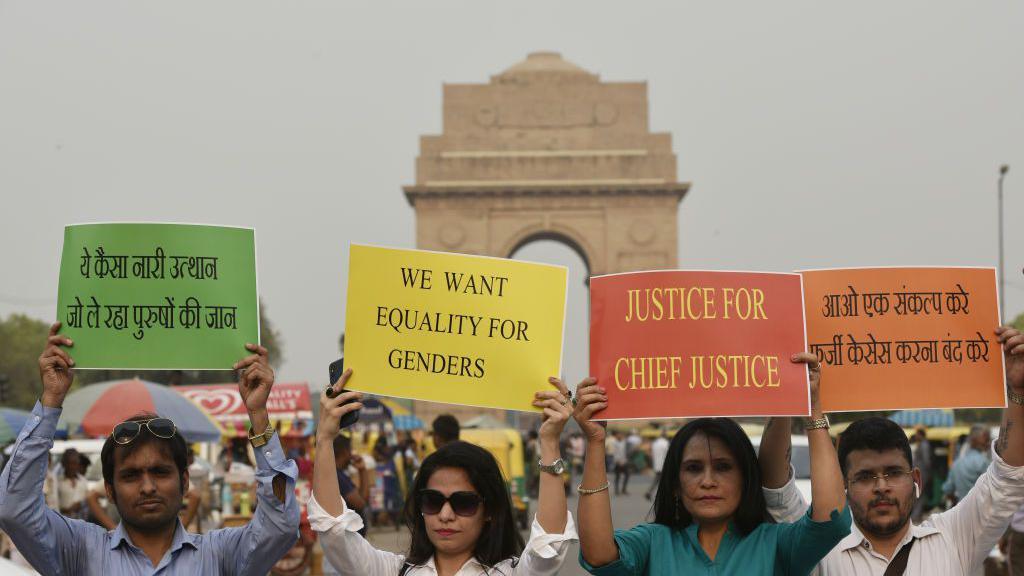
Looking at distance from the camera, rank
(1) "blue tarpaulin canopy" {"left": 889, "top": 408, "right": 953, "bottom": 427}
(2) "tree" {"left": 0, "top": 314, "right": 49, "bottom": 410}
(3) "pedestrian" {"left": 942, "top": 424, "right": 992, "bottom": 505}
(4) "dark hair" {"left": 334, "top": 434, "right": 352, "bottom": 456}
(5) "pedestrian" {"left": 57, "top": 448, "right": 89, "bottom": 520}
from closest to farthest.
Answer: (4) "dark hair" {"left": 334, "top": 434, "right": 352, "bottom": 456} → (3) "pedestrian" {"left": 942, "top": 424, "right": 992, "bottom": 505} → (5) "pedestrian" {"left": 57, "top": 448, "right": 89, "bottom": 520} → (1) "blue tarpaulin canopy" {"left": 889, "top": 408, "right": 953, "bottom": 427} → (2) "tree" {"left": 0, "top": 314, "right": 49, "bottom": 410}

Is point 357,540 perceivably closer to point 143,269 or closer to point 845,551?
point 143,269

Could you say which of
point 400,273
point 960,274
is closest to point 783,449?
point 960,274

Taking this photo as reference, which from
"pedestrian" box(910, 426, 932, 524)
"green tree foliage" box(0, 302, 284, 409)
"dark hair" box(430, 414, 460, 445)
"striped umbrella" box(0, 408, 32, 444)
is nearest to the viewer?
"dark hair" box(430, 414, 460, 445)

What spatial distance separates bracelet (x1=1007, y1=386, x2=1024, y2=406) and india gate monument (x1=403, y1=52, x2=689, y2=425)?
49.0 metres

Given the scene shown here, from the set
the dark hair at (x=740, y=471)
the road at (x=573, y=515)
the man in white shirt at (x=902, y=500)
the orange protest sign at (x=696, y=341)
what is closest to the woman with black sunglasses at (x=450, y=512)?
the orange protest sign at (x=696, y=341)

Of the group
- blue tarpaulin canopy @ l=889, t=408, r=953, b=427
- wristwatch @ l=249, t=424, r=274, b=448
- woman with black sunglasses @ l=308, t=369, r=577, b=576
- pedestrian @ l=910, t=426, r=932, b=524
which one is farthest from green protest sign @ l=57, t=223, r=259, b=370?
blue tarpaulin canopy @ l=889, t=408, r=953, b=427

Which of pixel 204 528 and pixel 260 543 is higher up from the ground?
pixel 204 528

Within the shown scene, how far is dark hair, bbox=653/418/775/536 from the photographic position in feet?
13.1

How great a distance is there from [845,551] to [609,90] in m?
50.2

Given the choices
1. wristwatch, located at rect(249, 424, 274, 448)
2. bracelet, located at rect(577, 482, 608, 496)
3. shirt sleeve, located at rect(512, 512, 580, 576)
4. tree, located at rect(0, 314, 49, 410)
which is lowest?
shirt sleeve, located at rect(512, 512, 580, 576)

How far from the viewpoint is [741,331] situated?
4109 mm

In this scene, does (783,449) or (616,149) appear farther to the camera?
(616,149)

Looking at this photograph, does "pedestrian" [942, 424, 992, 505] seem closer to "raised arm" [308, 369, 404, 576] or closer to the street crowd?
the street crowd

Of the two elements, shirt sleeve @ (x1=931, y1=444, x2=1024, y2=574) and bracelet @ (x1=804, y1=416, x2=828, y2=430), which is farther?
shirt sleeve @ (x1=931, y1=444, x2=1024, y2=574)
